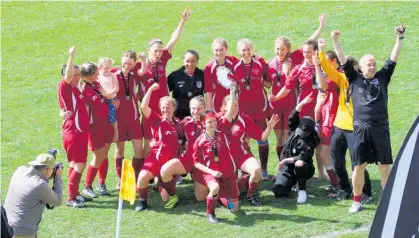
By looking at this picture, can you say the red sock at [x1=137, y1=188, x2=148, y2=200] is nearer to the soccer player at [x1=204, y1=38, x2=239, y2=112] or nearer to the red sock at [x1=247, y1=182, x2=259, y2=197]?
the red sock at [x1=247, y1=182, x2=259, y2=197]

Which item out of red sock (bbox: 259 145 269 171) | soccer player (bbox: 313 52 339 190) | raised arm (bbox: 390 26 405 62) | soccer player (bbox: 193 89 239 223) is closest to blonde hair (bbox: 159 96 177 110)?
soccer player (bbox: 193 89 239 223)

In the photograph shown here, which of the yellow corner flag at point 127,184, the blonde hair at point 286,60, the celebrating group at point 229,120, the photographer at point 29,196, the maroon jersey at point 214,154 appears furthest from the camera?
the blonde hair at point 286,60

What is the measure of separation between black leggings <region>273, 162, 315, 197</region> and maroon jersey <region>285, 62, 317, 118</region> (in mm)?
721

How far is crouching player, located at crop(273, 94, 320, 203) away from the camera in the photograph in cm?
911

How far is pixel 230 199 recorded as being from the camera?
8.82 metres

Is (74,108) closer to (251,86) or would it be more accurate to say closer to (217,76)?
(217,76)

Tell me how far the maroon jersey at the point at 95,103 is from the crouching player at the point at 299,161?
2.19 metres

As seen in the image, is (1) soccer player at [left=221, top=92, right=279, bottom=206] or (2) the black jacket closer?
(1) soccer player at [left=221, top=92, right=279, bottom=206]

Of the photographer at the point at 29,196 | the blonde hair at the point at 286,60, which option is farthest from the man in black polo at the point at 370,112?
the photographer at the point at 29,196

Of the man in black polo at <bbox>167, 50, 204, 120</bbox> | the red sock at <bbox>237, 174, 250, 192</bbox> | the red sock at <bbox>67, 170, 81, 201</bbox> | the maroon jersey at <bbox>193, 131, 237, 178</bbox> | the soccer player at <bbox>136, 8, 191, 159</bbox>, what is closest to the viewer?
the maroon jersey at <bbox>193, 131, 237, 178</bbox>

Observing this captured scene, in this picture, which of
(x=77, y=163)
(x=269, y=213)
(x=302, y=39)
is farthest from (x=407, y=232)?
(x=302, y=39)

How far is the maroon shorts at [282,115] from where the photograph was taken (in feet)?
32.4

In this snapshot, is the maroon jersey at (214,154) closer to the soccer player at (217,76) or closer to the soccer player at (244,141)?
the soccer player at (244,141)

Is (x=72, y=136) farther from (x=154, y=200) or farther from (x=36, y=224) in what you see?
(x=36, y=224)
